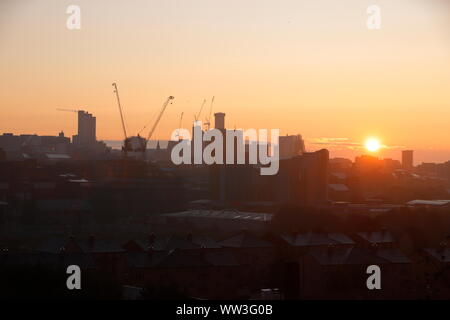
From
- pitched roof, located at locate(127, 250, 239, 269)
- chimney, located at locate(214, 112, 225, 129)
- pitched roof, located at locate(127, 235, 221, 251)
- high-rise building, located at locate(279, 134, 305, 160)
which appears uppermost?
chimney, located at locate(214, 112, 225, 129)

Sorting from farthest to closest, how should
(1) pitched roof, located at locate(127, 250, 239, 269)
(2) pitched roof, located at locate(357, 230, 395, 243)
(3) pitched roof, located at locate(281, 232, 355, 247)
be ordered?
(2) pitched roof, located at locate(357, 230, 395, 243)
(3) pitched roof, located at locate(281, 232, 355, 247)
(1) pitched roof, located at locate(127, 250, 239, 269)

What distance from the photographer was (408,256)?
1359 inches

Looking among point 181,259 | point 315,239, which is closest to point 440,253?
point 315,239

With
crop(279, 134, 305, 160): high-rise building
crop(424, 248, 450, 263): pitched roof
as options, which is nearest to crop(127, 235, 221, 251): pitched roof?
crop(424, 248, 450, 263): pitched roof

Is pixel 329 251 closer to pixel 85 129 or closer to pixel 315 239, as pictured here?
pixel 315 239

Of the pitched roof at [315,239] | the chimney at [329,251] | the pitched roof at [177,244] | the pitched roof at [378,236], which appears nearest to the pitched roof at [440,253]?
the chimney at [329,251]

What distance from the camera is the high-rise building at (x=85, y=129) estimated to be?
16600 centimetres

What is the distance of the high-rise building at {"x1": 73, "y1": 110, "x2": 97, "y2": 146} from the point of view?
166 m

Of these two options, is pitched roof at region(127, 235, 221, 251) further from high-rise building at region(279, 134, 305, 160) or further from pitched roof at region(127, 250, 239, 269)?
high-rise building at region(279, 134, 305, 160)

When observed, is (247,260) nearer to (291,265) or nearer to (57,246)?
(291,265)

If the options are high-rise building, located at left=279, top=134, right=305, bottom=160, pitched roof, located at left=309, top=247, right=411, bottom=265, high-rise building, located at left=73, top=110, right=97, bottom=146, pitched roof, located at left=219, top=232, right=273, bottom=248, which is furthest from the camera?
high-rise building, located at left=73, top=110, right=97, bottom=146

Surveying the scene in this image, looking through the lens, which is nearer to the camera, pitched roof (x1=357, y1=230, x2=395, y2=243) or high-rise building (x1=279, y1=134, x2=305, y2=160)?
pitched roof (x1=357, y1=230, x2=395, y2=243)
